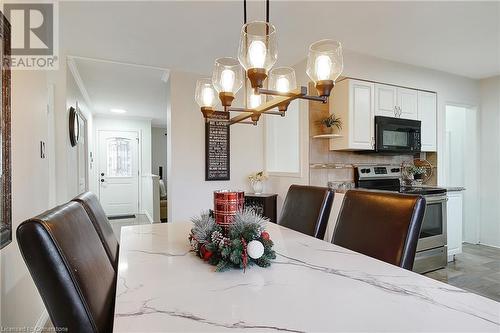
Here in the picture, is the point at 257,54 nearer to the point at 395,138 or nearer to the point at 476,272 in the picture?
the point at 395,138

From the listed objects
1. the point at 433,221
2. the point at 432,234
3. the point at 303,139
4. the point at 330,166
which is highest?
the point at 303,139

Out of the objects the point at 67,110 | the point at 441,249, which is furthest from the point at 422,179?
the point at 67,110

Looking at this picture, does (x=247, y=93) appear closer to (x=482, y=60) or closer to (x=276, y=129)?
(x=276, y=129)

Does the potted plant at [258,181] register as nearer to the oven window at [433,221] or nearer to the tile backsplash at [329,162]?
the tile backsplash at [329,162]

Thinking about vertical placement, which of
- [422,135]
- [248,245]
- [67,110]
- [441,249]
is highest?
[67,110]

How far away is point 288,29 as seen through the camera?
255cm

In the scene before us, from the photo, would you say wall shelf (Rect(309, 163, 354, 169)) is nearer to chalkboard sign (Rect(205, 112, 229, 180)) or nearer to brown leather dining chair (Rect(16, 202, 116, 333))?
chalkboard sign (Rect(205, 112, 229, 180))

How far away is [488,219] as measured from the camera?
404cm

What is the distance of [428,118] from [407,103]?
17.9 inches

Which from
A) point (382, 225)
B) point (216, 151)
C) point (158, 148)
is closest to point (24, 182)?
point (382, 225)

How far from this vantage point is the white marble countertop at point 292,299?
2.21 ft

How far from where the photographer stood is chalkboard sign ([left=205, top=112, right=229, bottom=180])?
3627mm

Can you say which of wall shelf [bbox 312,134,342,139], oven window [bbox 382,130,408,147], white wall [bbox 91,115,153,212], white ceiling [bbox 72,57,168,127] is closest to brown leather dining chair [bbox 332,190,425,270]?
wall shelf [bbox 312,134,342,139]

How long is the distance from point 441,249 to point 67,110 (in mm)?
4407
